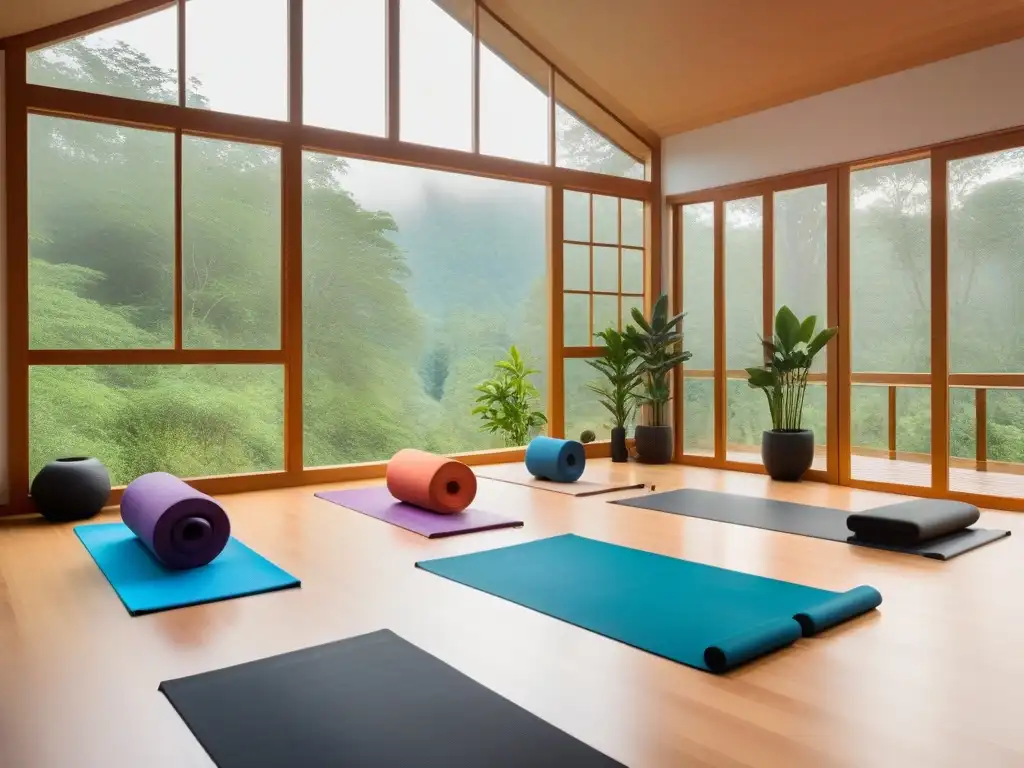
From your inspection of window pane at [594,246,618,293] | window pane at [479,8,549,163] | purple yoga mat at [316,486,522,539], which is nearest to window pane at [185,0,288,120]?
window pane at [479,8,549,163]

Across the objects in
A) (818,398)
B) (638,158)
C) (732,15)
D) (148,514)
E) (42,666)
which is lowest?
(42,666)

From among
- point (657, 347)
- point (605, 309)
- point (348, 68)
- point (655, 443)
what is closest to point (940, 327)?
point (657, 347)

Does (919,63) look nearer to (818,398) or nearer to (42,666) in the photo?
(818,398)

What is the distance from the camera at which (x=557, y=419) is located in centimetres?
666

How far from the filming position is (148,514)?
330 centimetres

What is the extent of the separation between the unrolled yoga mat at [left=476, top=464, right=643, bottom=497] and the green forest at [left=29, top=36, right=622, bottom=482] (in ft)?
8.98

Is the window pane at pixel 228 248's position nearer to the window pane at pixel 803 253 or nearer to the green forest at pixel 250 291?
the green forest at pixel 250 291

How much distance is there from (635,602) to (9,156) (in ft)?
13.6

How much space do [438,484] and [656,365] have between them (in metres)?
2.89

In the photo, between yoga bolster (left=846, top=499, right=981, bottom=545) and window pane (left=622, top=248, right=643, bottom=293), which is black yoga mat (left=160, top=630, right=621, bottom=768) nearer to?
yoga bolster (left=846, top=499, right=981, bottom=545)

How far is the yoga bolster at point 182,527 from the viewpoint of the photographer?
10.5 feet

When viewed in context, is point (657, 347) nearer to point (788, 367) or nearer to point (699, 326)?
point (699, 326)

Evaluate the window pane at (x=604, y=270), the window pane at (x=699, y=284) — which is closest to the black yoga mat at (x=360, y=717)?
the window pane at (x=699, y=284)

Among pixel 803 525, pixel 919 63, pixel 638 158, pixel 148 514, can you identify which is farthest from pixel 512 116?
pixel 148 514
